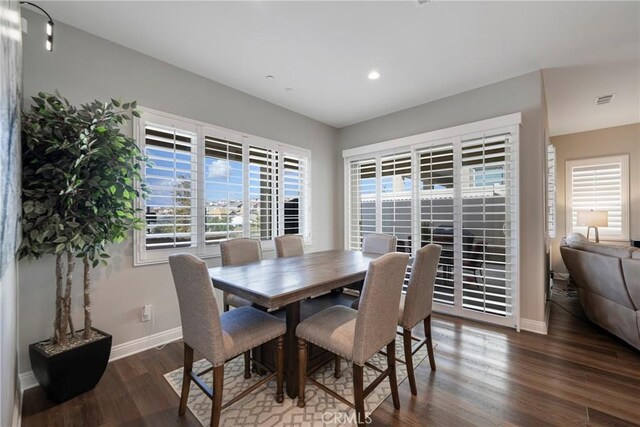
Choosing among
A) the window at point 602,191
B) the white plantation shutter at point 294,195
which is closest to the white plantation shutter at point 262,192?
the white plantation shutter at point 294,195

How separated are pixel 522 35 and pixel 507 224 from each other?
1.85 metres

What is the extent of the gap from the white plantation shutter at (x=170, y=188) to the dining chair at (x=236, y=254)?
0.59m

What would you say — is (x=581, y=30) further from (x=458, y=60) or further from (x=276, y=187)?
(x=276, y=187)

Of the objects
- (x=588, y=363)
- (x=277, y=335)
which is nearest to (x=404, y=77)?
(x=277, y=335)

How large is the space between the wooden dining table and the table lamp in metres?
4.83

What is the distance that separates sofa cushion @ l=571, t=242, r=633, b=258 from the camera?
2.56 meters

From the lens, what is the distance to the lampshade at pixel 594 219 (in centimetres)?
464

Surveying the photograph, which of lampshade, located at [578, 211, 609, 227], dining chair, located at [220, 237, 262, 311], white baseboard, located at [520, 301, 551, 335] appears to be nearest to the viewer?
dining chair, located at [220, 237, 262, 311]

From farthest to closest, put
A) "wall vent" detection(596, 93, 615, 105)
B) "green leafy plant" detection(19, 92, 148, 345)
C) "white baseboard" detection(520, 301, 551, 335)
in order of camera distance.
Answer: "wall vent" detection(596, 93, 615, 105)
"white baseboard" detection(520, 301, 551, 335)
"green leafy plant" detection(19, 92, 148, 345)

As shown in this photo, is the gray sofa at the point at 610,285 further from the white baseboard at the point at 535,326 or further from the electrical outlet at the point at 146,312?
the electrical outlet at the point at 146,312

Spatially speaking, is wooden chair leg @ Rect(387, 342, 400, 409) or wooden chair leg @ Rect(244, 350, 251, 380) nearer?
wooden chair leg @ Rect(387, 342, 400, 409)

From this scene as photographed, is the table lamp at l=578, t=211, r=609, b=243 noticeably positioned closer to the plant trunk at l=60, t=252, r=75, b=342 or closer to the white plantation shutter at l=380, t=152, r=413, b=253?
the white plantation shutter at l=380, t=152, r=413, b=253

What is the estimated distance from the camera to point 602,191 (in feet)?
16.4

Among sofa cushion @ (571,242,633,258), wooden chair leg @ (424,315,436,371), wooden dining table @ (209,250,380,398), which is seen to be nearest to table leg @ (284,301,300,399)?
wooden dining table @ (209,250,380,398)
